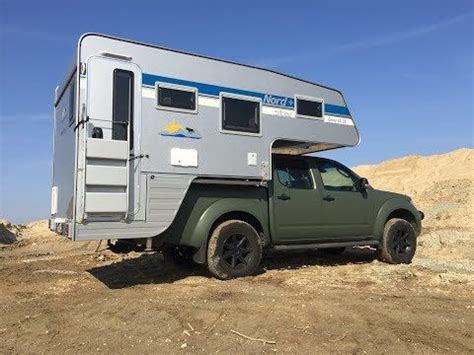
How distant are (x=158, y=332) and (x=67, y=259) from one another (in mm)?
6562

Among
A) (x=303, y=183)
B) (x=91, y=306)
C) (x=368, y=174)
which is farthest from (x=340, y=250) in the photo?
(x=368, y=174)

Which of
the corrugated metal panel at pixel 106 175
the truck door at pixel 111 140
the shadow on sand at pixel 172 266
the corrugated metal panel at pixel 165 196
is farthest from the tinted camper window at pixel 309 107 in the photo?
the corrugated metal panel at pixel 106 175

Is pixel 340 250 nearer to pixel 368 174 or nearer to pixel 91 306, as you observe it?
pixel 91 306

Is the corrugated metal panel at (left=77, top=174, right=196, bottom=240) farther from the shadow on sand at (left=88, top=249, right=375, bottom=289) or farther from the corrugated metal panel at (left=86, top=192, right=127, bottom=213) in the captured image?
the shadow on sand at (left=88, top=249, right=375, bottom=289)

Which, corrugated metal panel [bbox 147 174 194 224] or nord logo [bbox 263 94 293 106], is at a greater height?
nord logo [bbox 263 94 293 106]

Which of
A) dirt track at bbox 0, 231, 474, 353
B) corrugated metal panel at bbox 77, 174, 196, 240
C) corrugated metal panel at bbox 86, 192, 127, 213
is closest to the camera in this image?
dirt track at bbox 0, 231, 474, 353

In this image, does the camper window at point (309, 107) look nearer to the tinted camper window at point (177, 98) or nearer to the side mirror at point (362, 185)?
the side mirror at point (362, 185)

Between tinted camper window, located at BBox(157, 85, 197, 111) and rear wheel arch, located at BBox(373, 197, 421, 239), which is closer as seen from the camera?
tinted camper window, located at BBox(157, 85, 197, 111)

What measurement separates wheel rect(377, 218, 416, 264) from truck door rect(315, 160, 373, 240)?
377mm

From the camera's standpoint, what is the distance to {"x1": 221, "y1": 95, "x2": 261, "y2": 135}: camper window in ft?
25.1

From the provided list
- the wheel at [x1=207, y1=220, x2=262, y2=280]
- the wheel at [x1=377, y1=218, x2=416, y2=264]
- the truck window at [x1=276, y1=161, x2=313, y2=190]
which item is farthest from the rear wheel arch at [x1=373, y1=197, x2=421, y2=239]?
the wheel at [x1=207, y1=220, x2=262, y2=280]

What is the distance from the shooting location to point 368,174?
1369 inches

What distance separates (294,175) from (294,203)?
0.51m

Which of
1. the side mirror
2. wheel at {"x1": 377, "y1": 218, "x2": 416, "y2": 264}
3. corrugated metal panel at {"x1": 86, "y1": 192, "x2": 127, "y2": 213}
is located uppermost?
the side mirror
